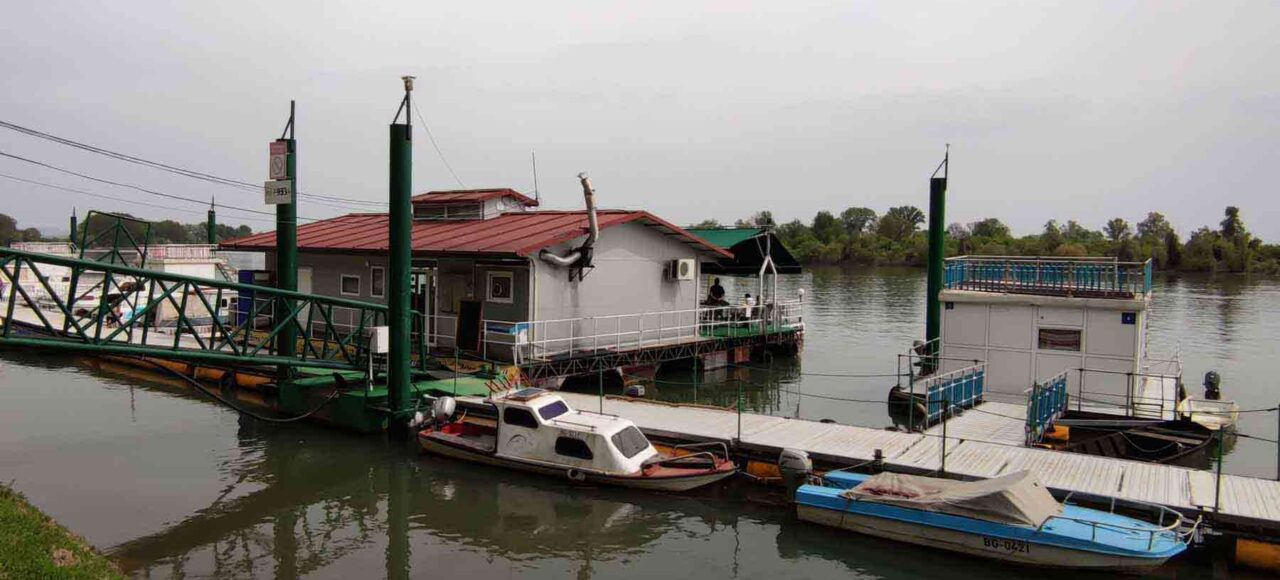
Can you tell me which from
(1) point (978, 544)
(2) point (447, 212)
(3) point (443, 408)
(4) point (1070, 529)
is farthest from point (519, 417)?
(2) point (447, 212)

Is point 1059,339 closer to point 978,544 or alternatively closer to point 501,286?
point 978,544

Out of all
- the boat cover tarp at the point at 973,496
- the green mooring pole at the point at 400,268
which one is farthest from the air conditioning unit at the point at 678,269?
the boat cover tarp at the point at 973,496

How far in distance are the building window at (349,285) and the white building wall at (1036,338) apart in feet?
64.3

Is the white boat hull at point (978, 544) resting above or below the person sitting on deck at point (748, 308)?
below

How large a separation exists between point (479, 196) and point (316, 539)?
18.8 metres

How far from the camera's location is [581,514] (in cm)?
1555

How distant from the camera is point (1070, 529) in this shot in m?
12.3

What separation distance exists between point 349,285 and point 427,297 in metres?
4.89

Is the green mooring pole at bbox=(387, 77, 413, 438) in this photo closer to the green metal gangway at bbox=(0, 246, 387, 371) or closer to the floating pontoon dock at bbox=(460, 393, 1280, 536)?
the green metal gangway at bbox=(0, 246, 387, 371)

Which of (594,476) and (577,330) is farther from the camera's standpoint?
(577,330)

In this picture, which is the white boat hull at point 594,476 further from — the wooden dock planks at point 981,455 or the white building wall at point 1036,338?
the white building wall at point 1036,338

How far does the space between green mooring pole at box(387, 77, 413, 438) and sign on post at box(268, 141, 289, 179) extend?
4.81m

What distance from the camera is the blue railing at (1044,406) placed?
1703 centimetres

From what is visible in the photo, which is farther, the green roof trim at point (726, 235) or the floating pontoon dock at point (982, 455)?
the green roof trim at point (726, 235)
